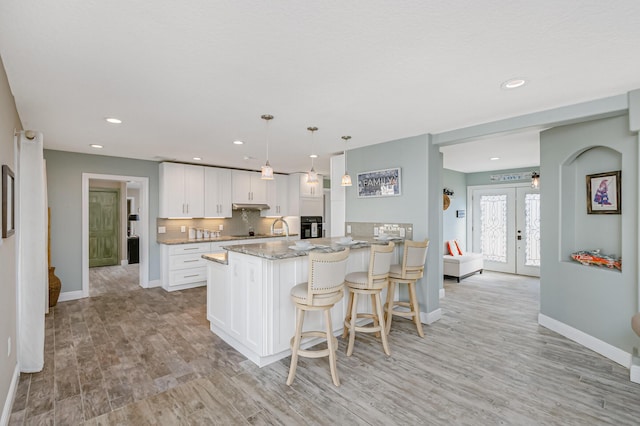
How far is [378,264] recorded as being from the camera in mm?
3105

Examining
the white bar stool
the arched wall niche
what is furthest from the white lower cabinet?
the arched wall niche

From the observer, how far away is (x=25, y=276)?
8.81ft

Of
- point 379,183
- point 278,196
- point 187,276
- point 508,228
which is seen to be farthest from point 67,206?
point 508,228

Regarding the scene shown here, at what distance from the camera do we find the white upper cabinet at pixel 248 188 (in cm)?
673

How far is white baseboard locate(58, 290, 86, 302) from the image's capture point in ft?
16.3

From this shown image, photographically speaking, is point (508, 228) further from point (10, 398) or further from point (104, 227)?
point (104, 227)

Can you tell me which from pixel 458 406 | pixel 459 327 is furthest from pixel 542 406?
pixel 459 327

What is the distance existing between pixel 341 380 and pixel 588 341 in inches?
108

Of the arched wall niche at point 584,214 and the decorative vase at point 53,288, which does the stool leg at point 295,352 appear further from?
the decorative vase at point 53,288

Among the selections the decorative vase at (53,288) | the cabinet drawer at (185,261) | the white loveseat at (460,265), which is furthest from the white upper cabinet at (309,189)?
the decorative vase at (53,288)

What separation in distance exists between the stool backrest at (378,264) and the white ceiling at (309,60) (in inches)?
55.8

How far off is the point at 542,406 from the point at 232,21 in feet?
10.9

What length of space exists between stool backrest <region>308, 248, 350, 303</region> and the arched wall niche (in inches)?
114

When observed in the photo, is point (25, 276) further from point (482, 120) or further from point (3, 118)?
point (482, 120)
